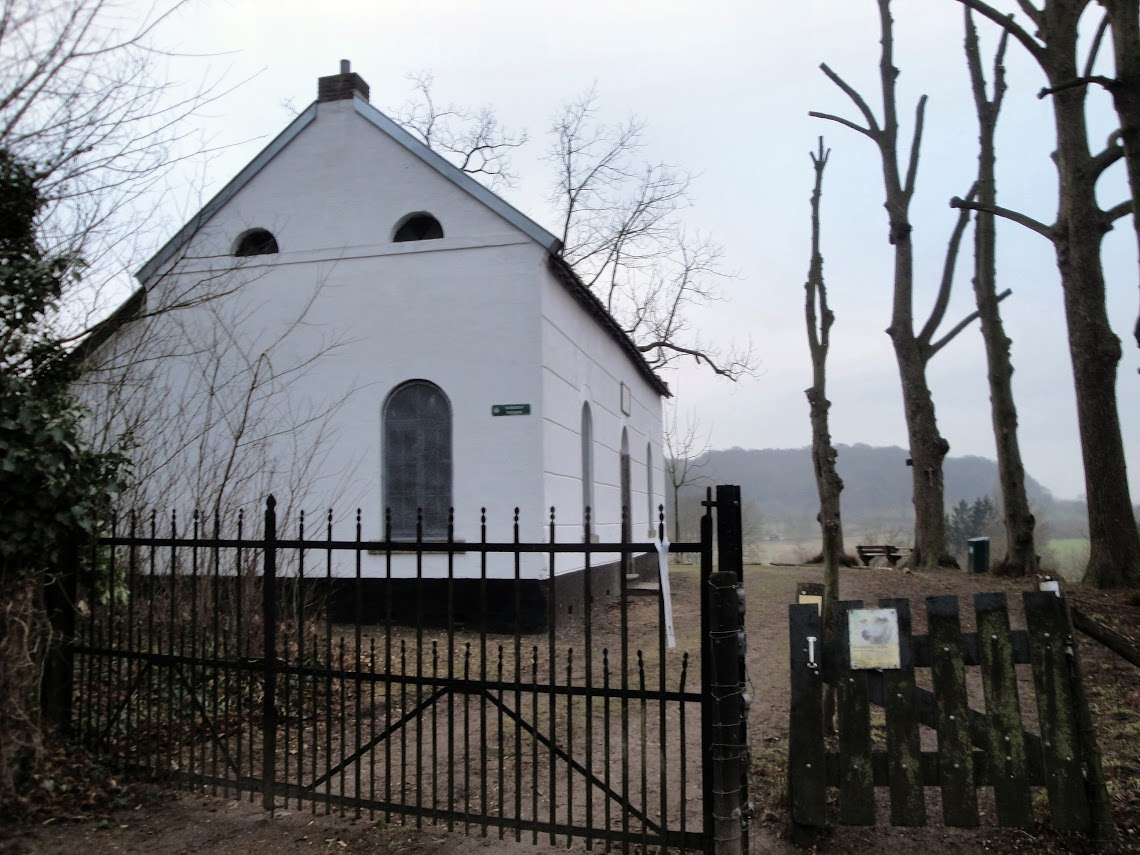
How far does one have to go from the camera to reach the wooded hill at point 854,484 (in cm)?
6356

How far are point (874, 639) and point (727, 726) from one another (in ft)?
3.11

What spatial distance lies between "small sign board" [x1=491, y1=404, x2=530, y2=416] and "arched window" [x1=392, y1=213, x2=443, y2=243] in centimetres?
271

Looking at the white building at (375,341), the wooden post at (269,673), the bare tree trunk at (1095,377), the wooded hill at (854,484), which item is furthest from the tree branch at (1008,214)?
the wooded hill at (854,484)

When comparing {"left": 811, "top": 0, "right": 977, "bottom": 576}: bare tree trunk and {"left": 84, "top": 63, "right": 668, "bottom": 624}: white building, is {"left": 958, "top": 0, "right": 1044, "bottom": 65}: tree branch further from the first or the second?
{"left": 811, "top": 0, "right": 977, "bottom": 576}: bare tree trunk

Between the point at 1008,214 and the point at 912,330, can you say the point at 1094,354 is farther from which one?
the point at 912,330

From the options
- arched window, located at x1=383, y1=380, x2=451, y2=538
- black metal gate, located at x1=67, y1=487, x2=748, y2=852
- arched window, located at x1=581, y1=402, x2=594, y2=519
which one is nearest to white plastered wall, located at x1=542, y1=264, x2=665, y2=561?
arched window, located at x1=581, y1=402, x2=594, y2=519

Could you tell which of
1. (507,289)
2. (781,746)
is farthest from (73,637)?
(507,289)

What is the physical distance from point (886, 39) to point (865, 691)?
65.4ft

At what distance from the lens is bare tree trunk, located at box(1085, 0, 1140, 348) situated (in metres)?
7.24

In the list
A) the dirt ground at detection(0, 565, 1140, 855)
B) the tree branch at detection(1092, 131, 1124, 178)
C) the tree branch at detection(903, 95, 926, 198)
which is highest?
the tree branch at detection(903, 95, 926, 198)

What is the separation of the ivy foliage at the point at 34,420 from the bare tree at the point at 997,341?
15724 millimetres

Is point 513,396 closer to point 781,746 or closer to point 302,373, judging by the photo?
point 302,373

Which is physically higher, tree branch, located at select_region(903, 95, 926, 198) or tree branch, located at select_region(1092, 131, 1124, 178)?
tree branch, located at select_region(903, 95, 926, 198)

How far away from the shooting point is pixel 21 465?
5605 millimetres
